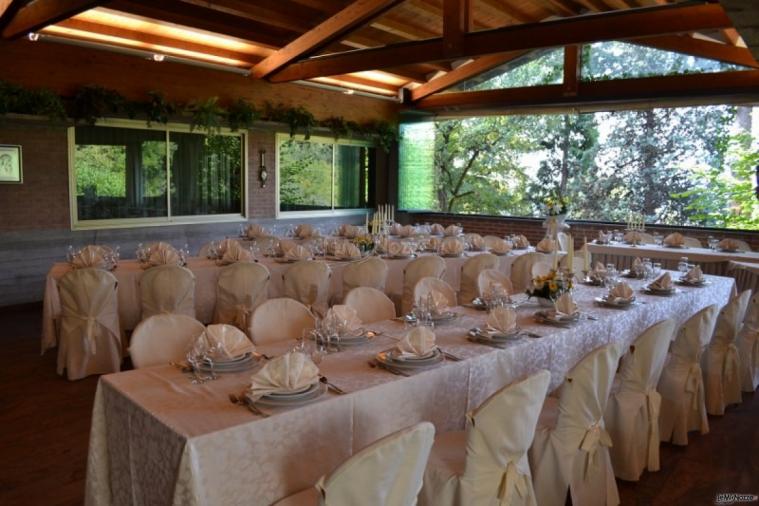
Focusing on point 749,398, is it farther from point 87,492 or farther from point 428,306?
point 87,492

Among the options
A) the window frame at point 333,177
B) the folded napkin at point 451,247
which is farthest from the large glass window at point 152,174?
the folded napkin at point 451,247

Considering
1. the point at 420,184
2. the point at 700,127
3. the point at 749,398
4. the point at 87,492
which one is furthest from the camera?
the point at 420,184

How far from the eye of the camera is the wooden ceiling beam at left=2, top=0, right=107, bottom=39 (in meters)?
6.20

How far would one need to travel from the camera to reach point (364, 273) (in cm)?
596

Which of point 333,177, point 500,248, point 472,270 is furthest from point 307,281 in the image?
point 333,177

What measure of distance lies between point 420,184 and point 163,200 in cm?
558

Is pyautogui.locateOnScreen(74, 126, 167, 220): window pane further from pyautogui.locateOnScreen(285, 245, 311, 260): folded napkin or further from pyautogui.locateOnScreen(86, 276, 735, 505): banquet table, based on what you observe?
pyautogui.locateOnScreen(86, 276, 735, 505): banquet table

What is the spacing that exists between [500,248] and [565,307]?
3.81m

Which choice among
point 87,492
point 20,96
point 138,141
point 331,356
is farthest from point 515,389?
point 138,141

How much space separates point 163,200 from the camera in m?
9.27

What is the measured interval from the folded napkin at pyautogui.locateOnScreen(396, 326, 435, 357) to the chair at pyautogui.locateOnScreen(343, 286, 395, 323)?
1.18 metres

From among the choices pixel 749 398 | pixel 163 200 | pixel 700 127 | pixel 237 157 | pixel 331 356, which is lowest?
pixel 749 398

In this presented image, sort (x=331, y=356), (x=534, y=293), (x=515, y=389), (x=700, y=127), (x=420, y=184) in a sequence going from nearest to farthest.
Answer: (x=515, y=389) < (x=331, y=356) < (x=534, y=293) < (x=700, y=127) < (x=420, y=184)

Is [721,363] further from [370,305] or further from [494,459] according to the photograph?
[494,459]
